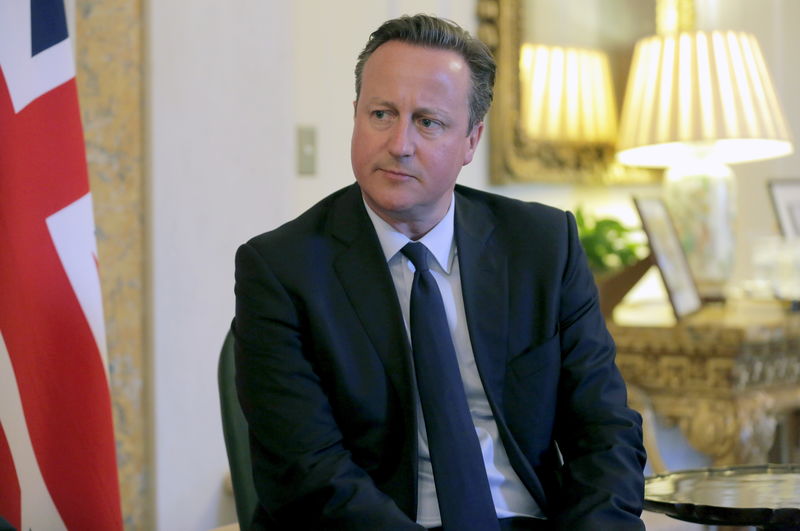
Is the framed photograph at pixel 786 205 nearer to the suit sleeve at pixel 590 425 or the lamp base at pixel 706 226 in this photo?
the lamp base at pixel 706 226

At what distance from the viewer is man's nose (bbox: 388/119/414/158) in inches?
71.4

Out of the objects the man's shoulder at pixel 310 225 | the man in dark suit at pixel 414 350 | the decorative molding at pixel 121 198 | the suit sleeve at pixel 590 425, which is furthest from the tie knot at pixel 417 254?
the decorative molding at pixel 121 198

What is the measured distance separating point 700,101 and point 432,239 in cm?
233

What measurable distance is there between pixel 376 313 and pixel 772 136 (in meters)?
2.61

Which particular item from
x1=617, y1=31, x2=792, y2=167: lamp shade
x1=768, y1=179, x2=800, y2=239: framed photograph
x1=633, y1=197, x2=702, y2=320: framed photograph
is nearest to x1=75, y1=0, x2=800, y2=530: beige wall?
x1=633, y1=197, x2=702, y2=320: framed photograph

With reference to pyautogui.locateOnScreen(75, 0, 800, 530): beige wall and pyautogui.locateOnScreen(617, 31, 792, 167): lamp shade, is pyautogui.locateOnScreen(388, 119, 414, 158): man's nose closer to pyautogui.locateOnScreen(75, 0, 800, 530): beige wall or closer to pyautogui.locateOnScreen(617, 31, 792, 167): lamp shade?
pyautogui.locateOnScreen(75, 0, 800, 530): beige wall

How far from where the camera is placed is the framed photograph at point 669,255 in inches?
145

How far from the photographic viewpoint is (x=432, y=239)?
6.46 ft

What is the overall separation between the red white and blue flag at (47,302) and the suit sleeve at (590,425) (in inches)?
36.9

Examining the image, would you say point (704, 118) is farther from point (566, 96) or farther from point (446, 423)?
point (446, 423)

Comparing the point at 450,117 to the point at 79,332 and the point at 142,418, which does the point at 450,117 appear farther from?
the point at 142,418

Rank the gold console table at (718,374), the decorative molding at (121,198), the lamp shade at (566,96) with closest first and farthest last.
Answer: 1. the decorative molding at (121,198)
2. the gold console table at (718,374)
3. the lamp shade at (566,96)

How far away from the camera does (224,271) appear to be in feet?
10.0

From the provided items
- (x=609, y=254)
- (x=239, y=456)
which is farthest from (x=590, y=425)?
(x=609, y=254)
